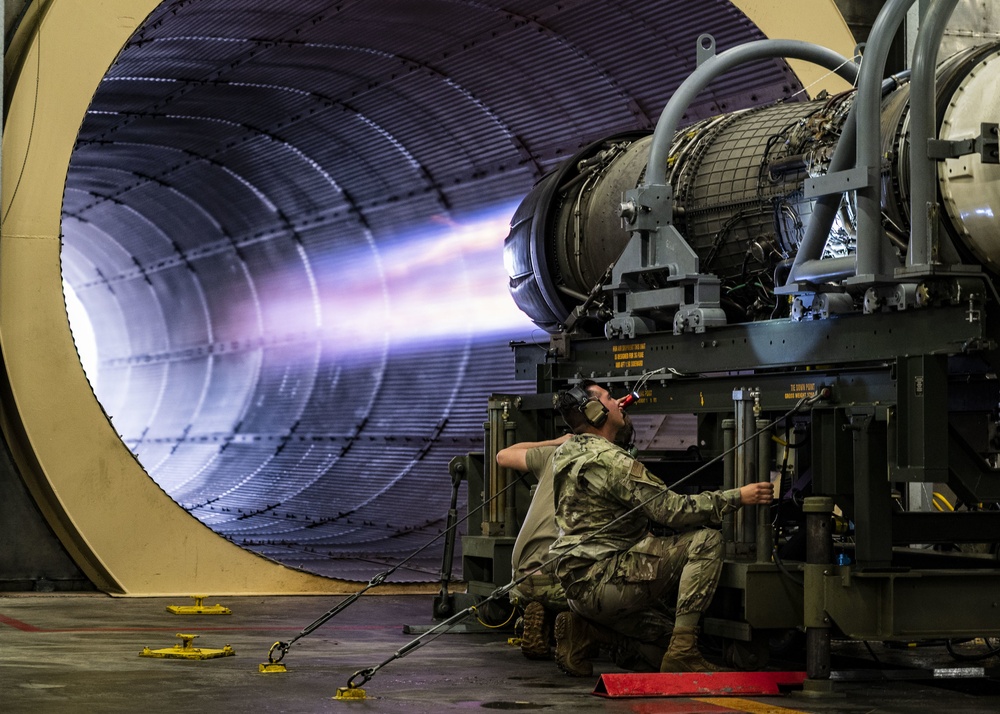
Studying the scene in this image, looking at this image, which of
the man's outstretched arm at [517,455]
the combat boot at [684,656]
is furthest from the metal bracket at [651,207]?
the combat boot at [684,656]

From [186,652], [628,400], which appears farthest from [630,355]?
[186,652]

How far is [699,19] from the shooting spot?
9.84 m

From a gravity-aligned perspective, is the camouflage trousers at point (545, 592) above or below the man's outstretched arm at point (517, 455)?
below

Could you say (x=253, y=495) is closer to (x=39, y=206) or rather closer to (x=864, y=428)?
(x=39, y=206)

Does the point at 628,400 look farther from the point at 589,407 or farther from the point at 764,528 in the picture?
the point at 764,528

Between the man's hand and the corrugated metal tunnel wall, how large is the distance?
14.5ft

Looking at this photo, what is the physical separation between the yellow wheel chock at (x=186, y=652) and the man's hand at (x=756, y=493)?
7.71 feet

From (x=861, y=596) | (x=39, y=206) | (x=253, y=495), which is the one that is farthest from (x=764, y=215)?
(x=253, y=495)

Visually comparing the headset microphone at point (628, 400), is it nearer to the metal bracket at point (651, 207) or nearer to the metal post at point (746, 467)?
the metal post at point (746, 467)

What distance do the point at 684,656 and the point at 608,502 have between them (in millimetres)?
694

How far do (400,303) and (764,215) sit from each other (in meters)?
7.09

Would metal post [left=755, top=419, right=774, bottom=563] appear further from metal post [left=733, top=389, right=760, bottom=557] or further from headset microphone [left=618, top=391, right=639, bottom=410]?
headset microphone [left=618, top=391, right=639, bottom=410]

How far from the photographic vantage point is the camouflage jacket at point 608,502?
18.9ft

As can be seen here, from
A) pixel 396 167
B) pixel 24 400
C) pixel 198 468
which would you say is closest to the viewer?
pixel 24 400
